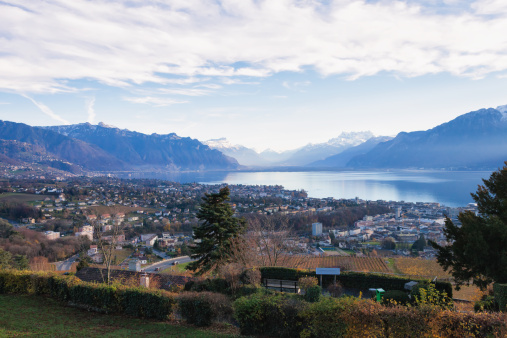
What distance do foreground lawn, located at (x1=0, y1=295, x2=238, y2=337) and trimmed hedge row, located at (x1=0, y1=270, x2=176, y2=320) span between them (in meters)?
0.20

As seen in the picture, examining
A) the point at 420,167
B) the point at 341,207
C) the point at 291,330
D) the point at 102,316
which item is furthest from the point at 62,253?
the point at 420,167

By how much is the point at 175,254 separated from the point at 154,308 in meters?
22.1

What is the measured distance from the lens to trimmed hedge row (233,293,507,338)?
4.51 m

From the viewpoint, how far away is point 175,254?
28.1 m

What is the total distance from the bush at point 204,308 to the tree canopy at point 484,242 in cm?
513

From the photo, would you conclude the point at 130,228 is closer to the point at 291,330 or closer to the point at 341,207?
the point at 341,207

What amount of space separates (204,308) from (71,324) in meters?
2.60

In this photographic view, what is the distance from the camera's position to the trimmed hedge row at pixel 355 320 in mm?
4508

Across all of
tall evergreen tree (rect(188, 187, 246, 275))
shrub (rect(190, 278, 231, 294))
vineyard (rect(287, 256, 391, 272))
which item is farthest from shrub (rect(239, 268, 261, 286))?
vineyard (rect(287, 256, 391, 272))

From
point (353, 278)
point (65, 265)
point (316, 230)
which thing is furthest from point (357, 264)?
point (65, 265)

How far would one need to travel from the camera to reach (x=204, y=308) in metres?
6.54

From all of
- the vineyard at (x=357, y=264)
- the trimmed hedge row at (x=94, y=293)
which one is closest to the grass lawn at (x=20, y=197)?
the vineyard at (x=357, y=264)

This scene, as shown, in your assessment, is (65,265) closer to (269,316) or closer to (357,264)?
(357,264)

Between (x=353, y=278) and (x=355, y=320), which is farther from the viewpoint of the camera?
→ (x=353, y=278)
